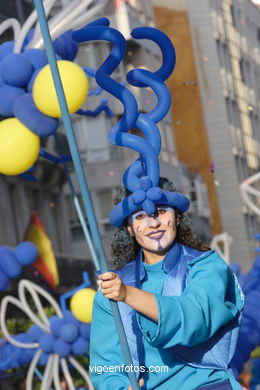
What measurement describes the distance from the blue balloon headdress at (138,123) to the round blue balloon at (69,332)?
24.7 ft

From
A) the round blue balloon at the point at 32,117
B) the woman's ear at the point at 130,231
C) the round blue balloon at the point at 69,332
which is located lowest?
the round blue balloon at the point at 69,332

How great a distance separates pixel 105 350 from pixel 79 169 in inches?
37.6

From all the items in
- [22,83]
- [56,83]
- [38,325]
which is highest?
[22,83]

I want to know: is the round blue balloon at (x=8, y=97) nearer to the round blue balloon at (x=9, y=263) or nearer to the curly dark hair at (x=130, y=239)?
the round blue balloon at (x=9, y=263)

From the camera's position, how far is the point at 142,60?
94.2 feet

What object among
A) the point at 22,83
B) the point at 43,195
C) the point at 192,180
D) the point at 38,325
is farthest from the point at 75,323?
the point at 192,180

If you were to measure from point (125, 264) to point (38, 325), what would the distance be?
8.82 metres

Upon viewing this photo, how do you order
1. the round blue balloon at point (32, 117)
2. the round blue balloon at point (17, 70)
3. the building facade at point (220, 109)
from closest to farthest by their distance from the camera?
1. the round blue balloon at point (32, 117)
2. the round blue balloon at point (17, 70)
3. the building facade at point (220, 109)

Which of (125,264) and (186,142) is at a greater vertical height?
(186,142)

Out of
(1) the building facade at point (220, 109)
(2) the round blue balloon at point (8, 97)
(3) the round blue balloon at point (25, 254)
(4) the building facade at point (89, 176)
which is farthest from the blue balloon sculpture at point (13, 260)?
(4) the building facade at point (89, 176)

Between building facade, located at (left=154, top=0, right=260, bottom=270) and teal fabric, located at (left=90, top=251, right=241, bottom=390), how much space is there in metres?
18.8

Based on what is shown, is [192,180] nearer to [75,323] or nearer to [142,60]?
[142,60]

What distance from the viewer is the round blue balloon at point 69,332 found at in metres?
13.5

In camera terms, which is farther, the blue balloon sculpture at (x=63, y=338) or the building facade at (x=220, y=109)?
the building facade at (x=220, y=109)
